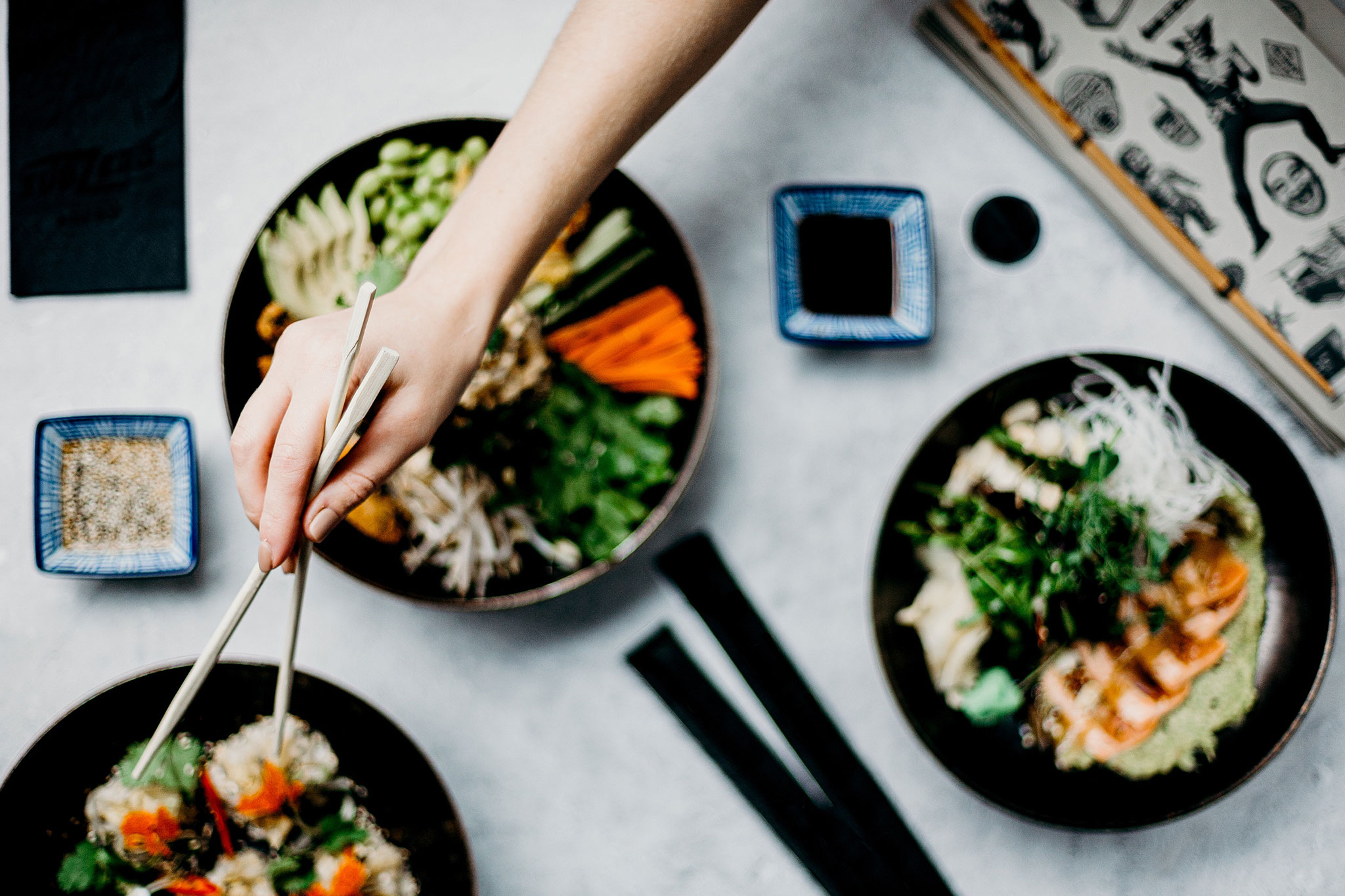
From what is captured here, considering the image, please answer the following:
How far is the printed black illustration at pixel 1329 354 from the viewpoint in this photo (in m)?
1.33

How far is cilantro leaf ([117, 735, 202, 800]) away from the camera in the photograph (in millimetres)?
1105

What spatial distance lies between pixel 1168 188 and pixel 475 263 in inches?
42.6

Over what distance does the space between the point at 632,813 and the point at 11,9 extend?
A: 1.57m

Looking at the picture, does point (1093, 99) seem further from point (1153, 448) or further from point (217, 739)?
point (217, 739)

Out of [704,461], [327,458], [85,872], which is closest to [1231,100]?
[704,461]

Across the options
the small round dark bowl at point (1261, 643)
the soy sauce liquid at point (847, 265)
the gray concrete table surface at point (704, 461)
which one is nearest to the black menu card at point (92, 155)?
the gray concrete table surface at point (704, 461)

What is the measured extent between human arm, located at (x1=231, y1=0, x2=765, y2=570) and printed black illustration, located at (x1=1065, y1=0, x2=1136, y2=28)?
550 mm

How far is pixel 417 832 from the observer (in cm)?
117

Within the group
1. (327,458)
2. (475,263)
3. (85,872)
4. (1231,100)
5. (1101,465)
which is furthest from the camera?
(1231,100)

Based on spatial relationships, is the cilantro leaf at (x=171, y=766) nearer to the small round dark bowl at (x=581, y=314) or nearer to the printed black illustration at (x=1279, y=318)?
the small round dark bowl at (x=581, y=314)

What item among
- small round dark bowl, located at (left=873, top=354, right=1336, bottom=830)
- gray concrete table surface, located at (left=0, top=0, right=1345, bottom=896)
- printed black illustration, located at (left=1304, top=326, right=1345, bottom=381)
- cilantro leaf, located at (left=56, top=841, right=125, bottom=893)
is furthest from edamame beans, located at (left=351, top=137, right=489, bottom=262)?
printed black illustration, located at (left=1304, top=326, right=1345, bottom=381)

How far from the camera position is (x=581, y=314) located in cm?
128

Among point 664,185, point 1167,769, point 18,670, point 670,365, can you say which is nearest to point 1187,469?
point 1167,769

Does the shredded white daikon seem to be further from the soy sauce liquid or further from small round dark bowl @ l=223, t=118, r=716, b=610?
small round dark bowl @ l=223, t=118, r=716, b=610
